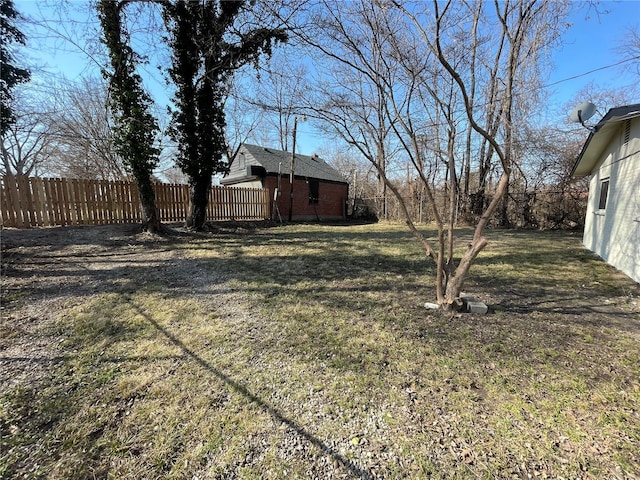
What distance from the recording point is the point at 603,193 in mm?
6980

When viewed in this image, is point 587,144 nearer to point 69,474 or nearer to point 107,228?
point 69,474

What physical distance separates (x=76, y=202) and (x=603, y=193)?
548 inches

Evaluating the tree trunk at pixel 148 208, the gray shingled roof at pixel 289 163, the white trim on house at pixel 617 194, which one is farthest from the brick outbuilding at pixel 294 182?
the white trim on house at pixel 617 194

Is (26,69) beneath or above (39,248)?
above

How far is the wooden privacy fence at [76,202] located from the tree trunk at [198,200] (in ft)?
5.55

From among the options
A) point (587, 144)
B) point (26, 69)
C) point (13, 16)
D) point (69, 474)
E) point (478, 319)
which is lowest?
point (69, 474)

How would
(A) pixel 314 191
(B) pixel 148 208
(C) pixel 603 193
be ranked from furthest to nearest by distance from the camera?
(A) pixel 314 191 → (B) pixel 148 208 → (C) pixel 603 193

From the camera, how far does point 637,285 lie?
4.39m

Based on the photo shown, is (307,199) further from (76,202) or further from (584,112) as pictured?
(584,112)

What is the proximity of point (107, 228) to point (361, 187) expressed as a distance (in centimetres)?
1694

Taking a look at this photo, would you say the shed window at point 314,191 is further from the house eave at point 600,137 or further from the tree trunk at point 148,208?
the house eave at point 600,137

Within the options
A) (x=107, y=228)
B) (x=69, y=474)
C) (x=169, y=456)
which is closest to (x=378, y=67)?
(x=169, y=456)

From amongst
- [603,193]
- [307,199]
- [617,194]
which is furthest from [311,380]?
[307,199]

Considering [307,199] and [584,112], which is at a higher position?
[584,112]
